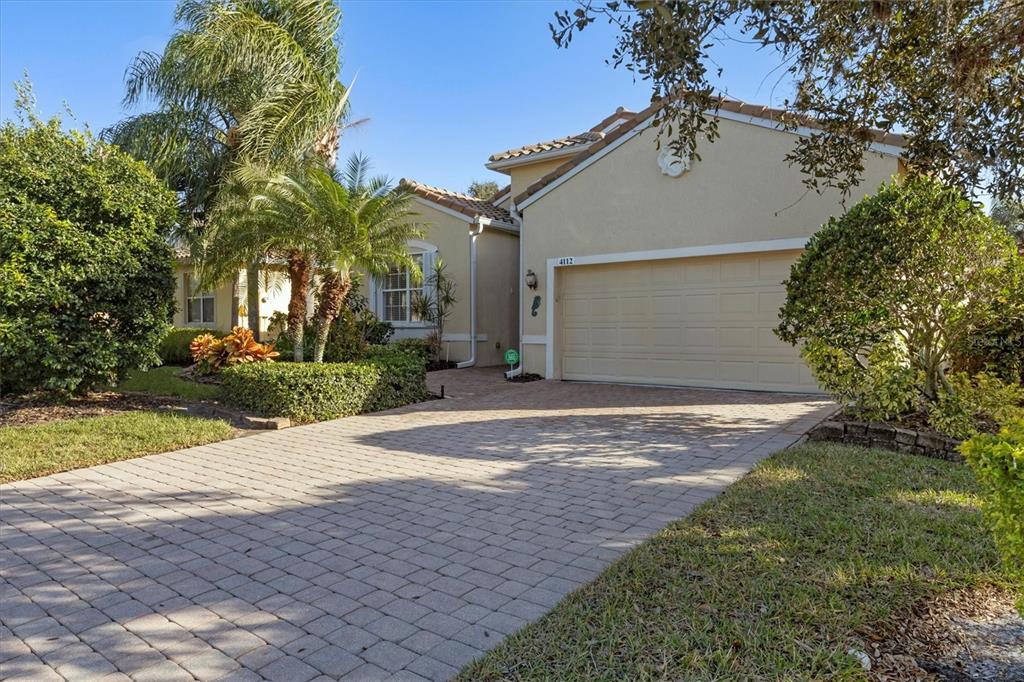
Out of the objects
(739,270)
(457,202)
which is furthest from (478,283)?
(739,270)

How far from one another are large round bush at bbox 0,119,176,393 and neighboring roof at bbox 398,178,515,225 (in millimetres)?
6600

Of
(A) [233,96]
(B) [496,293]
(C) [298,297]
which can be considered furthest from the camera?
(B) [496,293]

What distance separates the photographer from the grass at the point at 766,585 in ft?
9.26

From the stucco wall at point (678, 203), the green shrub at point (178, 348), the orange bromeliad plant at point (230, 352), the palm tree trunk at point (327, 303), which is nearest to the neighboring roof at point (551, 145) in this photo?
the stucco wall at point (678, 203)

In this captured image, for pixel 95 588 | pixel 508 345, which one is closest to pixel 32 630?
pixel 95 588

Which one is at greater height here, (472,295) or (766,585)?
(472,295)

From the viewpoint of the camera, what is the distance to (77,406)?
32.5ft

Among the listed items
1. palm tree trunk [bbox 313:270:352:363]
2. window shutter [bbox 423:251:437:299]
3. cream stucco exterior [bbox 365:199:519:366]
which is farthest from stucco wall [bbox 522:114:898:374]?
palm tree trunk [bbox 313:270:352:363]

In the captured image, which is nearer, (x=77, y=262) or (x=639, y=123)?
(x=77, y=262)

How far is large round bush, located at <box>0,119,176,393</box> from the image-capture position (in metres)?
8.73

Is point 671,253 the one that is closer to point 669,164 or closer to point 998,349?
point 669,164

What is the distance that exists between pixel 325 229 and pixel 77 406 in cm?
488

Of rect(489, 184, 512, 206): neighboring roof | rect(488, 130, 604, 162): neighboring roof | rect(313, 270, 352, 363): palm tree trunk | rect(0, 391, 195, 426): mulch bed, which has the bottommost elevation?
rect(0, 391, 195, 426): mulch bed

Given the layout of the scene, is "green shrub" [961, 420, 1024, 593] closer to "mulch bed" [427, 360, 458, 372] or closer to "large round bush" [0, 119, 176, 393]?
"large round bush" [0, 119, 176, 393]
